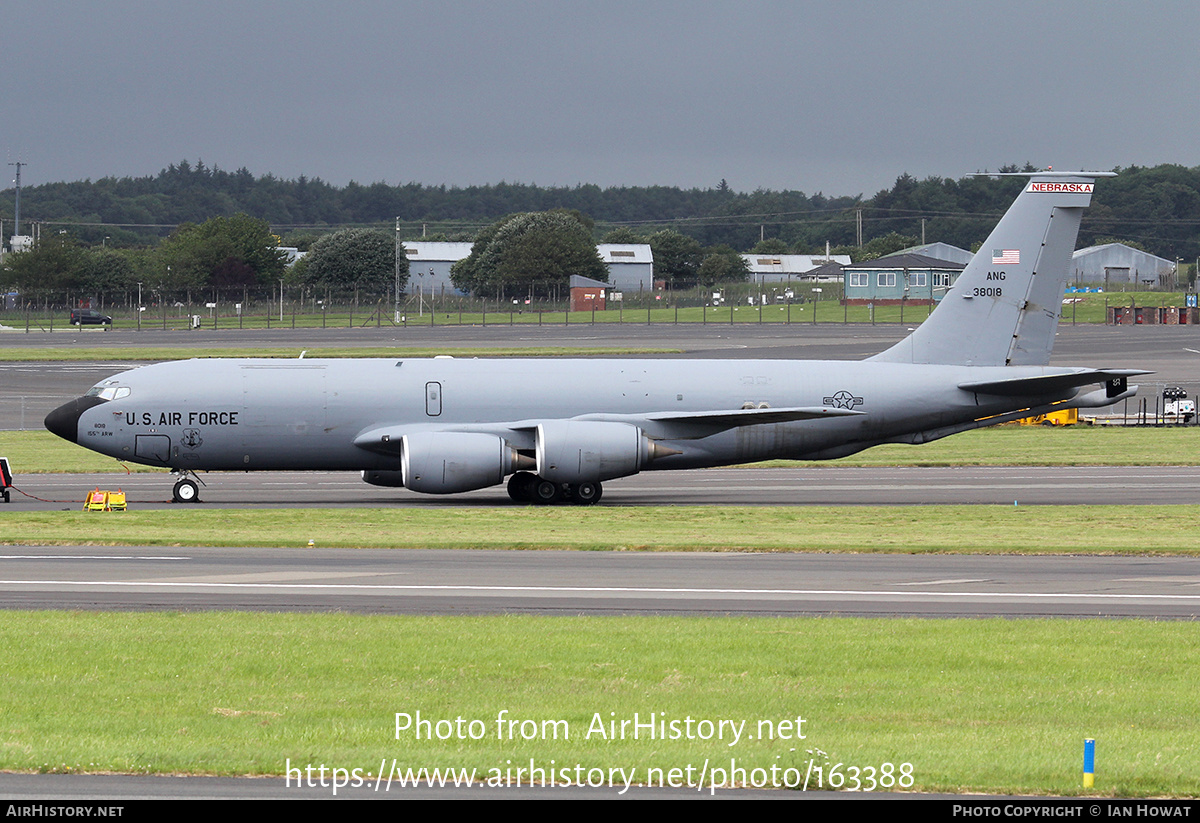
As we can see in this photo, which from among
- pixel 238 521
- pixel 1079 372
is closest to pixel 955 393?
pixel 1079 372

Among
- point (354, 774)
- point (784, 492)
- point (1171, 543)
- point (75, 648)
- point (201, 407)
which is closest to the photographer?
point (354, 774)

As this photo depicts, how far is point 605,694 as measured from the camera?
1477 cm

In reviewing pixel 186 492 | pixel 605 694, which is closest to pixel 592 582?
pixel 605 694

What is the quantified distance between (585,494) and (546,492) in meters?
1.09

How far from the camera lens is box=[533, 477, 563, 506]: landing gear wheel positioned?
38.4 metres

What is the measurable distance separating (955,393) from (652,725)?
28318mm

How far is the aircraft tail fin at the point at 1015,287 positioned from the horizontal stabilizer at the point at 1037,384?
1.74 metres

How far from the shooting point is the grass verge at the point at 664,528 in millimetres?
A: 28109

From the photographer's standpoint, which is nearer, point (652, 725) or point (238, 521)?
point (652, 725)

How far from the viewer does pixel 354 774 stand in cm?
1140

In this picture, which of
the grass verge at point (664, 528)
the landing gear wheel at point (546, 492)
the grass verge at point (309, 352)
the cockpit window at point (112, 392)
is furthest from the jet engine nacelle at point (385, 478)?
the grass verge at point (309, 352)

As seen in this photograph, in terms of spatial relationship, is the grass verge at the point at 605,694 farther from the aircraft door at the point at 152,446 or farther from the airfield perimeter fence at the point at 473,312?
the airfield perimeter fence at the point at 473,312

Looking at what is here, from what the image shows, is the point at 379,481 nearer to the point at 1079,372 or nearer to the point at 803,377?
the point at 803,377

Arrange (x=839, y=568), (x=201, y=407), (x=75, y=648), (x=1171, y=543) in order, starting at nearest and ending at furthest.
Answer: (x=75, y=648) < (x=839, y=568) < (x=1171, y=543) < (x=201, y=407)
